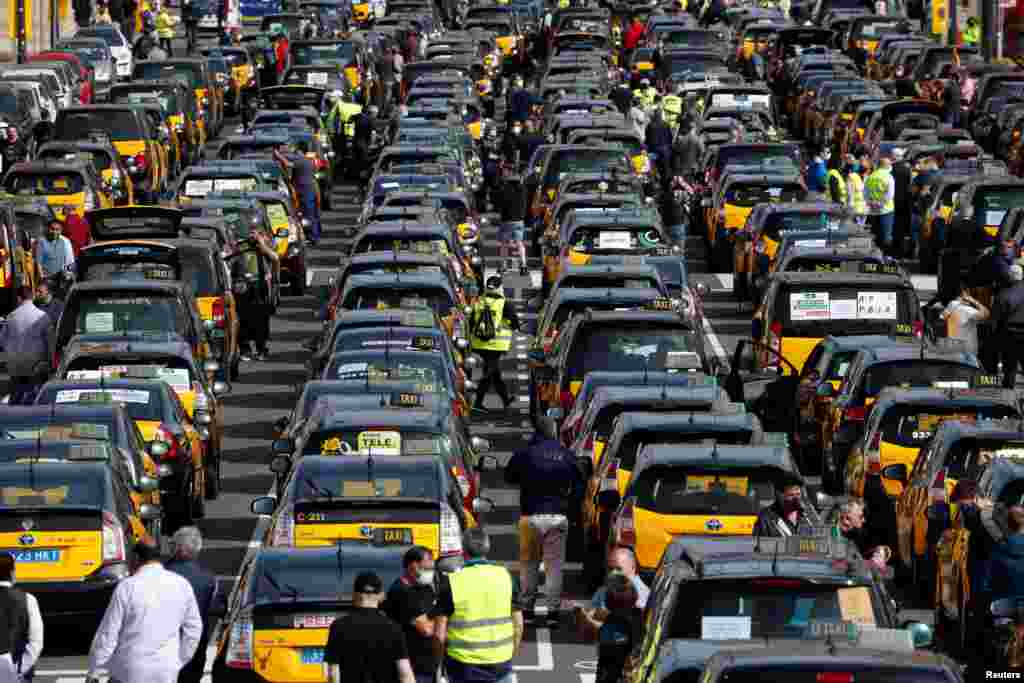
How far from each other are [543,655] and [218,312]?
1272 cm

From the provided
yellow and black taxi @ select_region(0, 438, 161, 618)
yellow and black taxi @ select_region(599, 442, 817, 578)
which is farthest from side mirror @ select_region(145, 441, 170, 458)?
yellow and black taxi @ select_region(599, 442, 817, 578)

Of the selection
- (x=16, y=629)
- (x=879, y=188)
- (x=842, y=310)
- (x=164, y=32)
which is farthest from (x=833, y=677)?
(x=164, y=32)

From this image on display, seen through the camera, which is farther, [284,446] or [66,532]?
[284,446]

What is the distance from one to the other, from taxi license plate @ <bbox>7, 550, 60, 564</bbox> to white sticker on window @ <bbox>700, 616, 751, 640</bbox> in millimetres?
6623

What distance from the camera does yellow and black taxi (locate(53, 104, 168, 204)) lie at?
47.9 meters

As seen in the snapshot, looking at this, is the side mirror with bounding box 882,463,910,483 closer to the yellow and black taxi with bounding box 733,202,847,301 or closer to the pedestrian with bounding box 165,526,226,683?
the pedestrian with bounding box 165,526,226,683

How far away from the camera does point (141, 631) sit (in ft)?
57.2

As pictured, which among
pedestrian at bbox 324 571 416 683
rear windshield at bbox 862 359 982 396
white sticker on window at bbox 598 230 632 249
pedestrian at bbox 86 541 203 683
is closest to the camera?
pedestrian at bbox 324 571 416 683

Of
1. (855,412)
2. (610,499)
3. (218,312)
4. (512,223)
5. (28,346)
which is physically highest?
(610,499)

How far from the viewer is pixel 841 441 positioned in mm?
26891

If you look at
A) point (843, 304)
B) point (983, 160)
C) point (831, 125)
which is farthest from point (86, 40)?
point (843, 304)

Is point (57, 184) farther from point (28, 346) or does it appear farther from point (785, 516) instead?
point (785, 516)

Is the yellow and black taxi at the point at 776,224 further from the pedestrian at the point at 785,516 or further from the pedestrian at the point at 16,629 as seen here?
the pedestrian at the point at 16,629

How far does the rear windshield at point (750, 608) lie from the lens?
16375 millimetres
